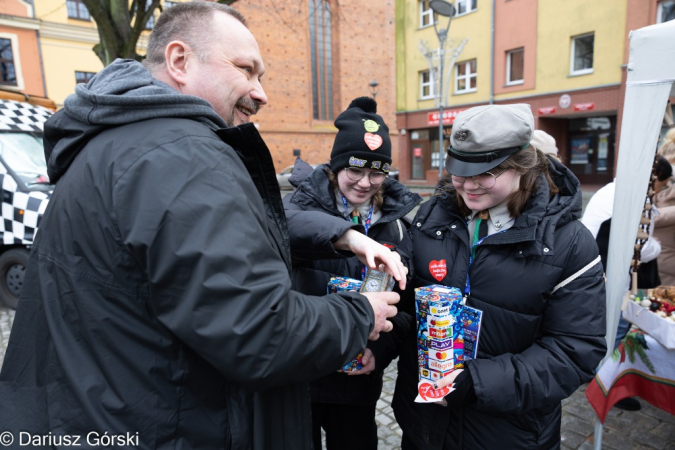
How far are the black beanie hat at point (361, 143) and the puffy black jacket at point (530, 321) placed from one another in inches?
31.0

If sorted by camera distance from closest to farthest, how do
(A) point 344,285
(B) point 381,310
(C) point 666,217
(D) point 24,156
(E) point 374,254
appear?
(B) point 381,310, (E) point 374,254, (A) point 344,285, (C) point 666,217, (D) point 24,156

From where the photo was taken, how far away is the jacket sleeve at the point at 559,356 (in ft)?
4.99

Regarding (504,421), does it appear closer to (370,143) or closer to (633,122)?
(370,143)

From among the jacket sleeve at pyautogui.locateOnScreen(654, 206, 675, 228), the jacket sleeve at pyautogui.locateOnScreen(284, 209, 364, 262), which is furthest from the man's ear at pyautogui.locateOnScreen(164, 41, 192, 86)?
the jacket sleeve at pyautogui.locateOnScreen(654, 206, 675, 228)

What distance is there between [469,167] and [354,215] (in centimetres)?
89

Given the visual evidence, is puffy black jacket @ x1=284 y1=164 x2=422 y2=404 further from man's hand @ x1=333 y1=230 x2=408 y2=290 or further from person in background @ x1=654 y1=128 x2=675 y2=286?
person in background @ x1=654 y1=128 x2=675 y2=286

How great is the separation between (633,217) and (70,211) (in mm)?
2889

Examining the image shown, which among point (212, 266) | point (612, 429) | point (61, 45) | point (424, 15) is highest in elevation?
point (424, 15)

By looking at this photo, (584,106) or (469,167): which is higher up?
(584,106)

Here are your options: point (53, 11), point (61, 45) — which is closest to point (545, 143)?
point (61, 45)

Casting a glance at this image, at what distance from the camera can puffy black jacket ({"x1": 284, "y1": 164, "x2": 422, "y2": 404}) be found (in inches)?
61.2

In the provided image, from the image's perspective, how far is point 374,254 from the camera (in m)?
1.42

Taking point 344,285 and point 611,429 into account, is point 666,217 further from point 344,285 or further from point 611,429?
point 344,285

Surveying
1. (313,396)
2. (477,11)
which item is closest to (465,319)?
(313,396)
